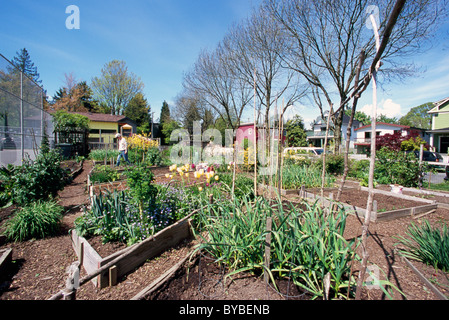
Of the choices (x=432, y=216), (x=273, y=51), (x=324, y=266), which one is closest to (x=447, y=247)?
(x=324, y=266)

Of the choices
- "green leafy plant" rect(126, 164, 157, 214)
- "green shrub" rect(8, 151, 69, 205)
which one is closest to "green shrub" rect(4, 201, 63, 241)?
"green shrub" rect(8, 151, 69, 205)

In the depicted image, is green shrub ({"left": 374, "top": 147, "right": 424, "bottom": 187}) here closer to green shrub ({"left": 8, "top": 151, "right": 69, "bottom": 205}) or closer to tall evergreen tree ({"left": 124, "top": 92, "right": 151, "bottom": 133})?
green shrub ({"left": 8, "top": 151, "right": 69, "bottom": 205})

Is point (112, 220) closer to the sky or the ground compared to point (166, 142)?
closer to the ground

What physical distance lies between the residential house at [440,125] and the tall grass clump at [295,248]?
994 inches

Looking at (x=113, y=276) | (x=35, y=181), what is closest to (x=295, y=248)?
(x=113, y=276)

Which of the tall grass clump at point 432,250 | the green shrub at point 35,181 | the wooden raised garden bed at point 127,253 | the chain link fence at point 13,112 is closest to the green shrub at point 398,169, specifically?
the tall grass clump at point 432,250

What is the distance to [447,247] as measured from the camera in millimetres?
2076

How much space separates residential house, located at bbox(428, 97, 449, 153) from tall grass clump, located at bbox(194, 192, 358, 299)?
25.2 meters

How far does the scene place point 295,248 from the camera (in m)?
1.68

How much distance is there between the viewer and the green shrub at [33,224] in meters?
2.76

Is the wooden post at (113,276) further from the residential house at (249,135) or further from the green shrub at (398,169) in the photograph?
the green shrub at (398,169)

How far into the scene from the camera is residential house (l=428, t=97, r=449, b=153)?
1962 centimetres

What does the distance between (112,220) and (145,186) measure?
1.97 feet
